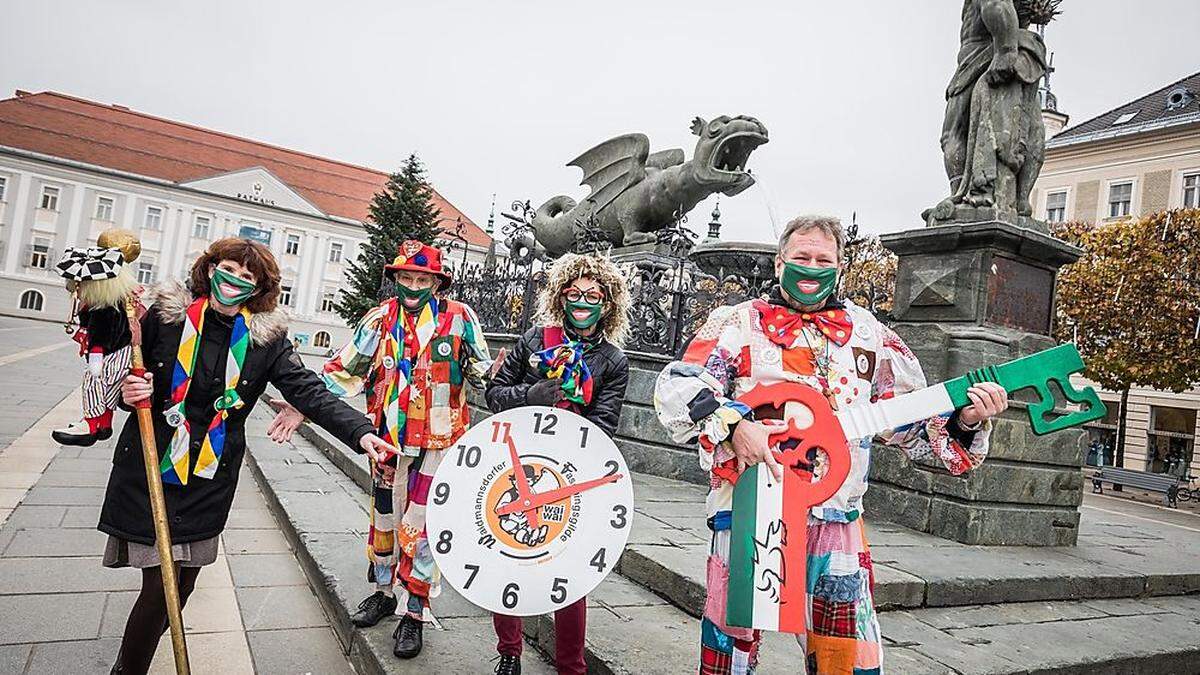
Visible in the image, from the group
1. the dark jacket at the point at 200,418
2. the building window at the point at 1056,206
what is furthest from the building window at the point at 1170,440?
the dark jacket at the point at 200,418

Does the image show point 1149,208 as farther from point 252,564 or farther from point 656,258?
point 252,564

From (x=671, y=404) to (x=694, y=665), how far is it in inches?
56.5

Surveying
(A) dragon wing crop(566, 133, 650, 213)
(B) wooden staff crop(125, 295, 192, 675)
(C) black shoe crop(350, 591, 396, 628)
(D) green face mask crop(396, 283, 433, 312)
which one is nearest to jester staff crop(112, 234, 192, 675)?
(B) wooden staff crop(125, 295, 192, 675)

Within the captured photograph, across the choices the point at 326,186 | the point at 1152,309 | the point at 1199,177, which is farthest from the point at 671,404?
the point at 326,186

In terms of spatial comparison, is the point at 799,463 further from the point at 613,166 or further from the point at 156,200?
the point at 156,200

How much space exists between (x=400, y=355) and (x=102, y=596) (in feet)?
7.69

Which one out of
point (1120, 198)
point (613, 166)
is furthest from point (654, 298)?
point (1120, 198)

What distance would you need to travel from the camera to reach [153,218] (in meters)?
51.1

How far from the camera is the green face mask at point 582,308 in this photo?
316cm

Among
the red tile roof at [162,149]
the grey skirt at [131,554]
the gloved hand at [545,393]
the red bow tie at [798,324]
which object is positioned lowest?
the grey skirt at [131,554]

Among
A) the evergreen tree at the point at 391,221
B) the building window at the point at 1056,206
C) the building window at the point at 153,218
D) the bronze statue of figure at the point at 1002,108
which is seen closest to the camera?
the bronze statue of figure at the point at 1002,108

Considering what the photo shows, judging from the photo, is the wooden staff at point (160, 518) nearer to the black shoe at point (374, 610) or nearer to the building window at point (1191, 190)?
the black shoe at point (374, 610)

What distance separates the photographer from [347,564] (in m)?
4.49

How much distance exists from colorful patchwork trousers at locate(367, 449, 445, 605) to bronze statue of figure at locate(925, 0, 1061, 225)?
4716 millimetres
